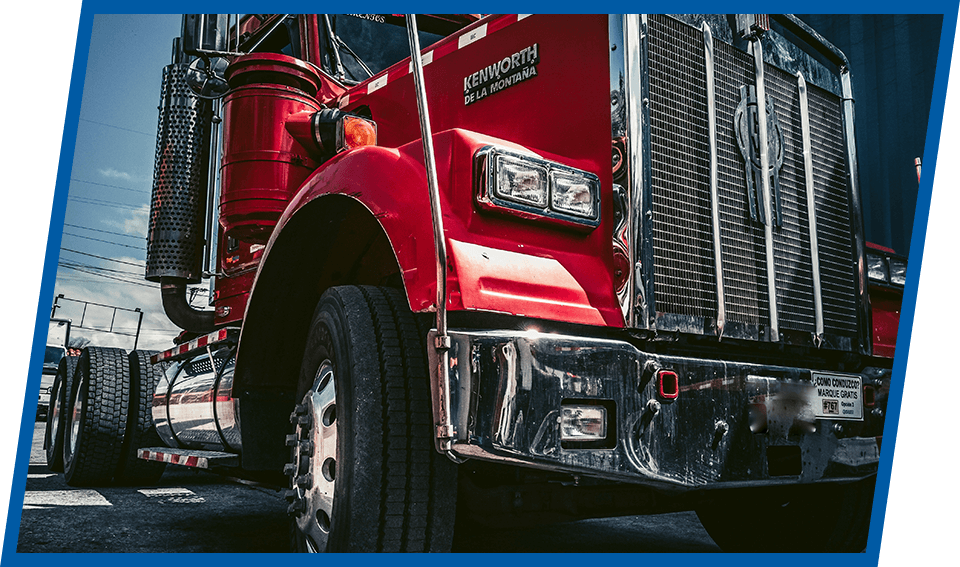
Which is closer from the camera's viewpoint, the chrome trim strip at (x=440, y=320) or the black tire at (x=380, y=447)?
the chrome trim strip at (x=440, y=320)

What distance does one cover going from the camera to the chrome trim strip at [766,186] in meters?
2.38

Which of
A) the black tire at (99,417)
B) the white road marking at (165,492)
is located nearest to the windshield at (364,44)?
the black tire at (99,417)

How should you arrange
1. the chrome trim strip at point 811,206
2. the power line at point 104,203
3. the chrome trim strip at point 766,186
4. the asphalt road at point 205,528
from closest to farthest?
the chrome trim strip at point 766,186 → the chrome trim strip at point 811,206 → the power line at point 104,203 → the asphalt road at point 205,528

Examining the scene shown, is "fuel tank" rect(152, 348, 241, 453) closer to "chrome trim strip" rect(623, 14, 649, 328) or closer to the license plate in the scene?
"chrome trim strip" rect(623, 14, 649, 328)

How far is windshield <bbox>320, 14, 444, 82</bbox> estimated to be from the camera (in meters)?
3.68

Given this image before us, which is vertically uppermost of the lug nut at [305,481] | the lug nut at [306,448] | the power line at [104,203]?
the power line at [104,203]

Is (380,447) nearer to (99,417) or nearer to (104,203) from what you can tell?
(104,203)

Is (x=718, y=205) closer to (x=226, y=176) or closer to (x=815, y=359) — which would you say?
(x=815, y=359)

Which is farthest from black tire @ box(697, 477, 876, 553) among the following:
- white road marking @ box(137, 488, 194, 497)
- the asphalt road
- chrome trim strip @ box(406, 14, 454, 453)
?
white road marking @ box(137, 488, 194, 497)

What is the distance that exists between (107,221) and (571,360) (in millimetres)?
2042

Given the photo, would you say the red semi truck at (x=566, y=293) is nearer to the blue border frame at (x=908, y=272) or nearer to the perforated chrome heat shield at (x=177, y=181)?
the blue border frame at (x=908, y=272)

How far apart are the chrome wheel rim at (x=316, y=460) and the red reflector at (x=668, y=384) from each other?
82cm

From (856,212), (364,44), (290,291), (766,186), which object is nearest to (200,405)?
(290,291)
